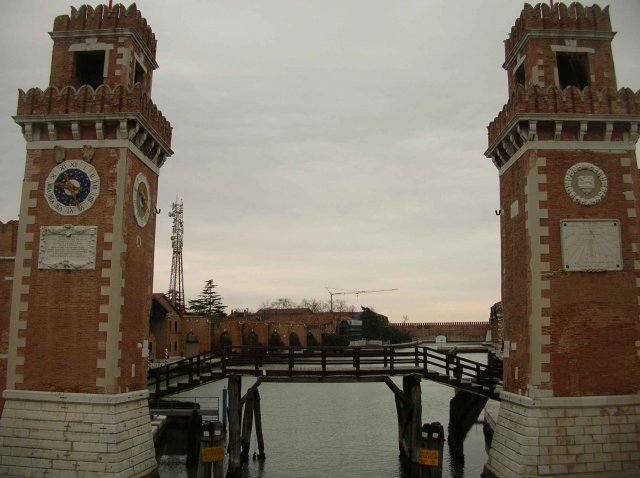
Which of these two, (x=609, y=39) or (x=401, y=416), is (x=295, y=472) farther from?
(x=609, y=39)

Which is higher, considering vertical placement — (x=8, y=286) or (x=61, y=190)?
(x=61, y=190)

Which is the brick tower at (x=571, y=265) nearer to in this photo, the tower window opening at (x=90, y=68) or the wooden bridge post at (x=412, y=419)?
the wooden bridge post at (x=412, y=419)

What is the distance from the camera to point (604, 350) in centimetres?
1784

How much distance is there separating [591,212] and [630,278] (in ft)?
7.67

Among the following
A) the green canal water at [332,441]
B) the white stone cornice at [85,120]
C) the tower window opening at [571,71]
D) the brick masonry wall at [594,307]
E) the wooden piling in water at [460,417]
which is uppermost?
the tower window opening at [571,71]

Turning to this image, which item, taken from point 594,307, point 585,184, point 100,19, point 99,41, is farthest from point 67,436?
point 585,184

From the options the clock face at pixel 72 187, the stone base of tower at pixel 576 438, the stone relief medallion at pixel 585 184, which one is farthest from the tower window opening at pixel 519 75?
the clock face at pixel 72 187

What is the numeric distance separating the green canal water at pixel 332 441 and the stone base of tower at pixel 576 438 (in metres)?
6.98

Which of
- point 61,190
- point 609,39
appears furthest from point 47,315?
point 609,39

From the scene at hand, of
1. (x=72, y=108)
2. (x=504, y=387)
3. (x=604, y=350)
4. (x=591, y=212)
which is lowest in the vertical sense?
(x=504, y=387)

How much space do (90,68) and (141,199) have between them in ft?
18.1

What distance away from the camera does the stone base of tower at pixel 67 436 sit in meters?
17.0

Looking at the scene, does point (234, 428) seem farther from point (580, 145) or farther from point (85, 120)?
point (580, 145)

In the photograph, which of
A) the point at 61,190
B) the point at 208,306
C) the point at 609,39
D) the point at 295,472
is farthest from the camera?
the point at 208,306
